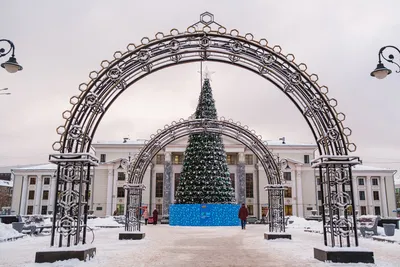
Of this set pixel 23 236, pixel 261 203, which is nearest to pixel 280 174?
pixel 23 236

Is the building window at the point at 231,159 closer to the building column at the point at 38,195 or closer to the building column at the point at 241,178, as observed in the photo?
the building column at the point at 241,178

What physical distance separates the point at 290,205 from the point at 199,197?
22697 mm

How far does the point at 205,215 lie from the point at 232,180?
21332mm

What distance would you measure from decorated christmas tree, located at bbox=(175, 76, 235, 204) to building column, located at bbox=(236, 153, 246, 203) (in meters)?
15.6

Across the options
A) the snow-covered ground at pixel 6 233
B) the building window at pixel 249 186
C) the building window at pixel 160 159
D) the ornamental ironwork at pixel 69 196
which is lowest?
the snow-covered ground at pixel 6 233

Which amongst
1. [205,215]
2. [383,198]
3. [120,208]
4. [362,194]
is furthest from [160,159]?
[383,198]

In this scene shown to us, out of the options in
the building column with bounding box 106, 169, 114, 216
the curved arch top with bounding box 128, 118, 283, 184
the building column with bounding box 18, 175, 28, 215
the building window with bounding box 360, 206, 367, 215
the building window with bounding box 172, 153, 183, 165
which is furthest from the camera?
the building column with bounding box 18, 175, 28, 215

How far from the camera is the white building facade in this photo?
5009 centimetres

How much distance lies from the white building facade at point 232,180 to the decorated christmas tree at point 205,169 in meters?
15.3

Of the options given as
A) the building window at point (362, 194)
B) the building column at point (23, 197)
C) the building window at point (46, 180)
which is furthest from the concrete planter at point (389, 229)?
the building column at point (23, 197)

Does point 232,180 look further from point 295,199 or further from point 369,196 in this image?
point 369,196

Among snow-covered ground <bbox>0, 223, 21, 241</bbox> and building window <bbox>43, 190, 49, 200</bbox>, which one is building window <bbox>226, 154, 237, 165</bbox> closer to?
building window <bbox>43, 190, 49, 200</bbox>

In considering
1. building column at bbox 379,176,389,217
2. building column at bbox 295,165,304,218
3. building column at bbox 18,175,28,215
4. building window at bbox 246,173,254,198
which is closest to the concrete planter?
building column at bbox 295,165,304,218

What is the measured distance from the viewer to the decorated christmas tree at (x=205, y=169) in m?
32.1
